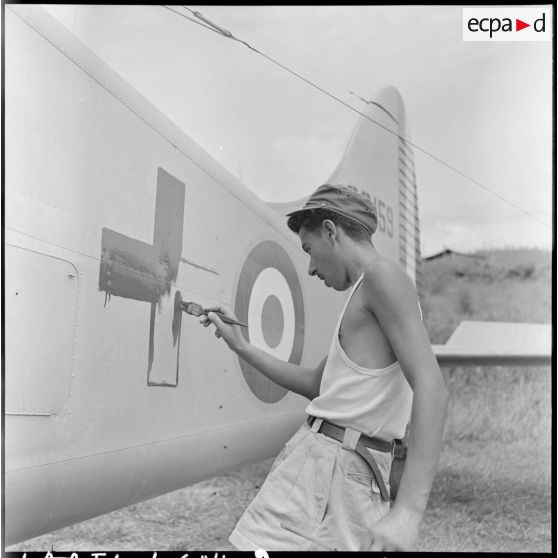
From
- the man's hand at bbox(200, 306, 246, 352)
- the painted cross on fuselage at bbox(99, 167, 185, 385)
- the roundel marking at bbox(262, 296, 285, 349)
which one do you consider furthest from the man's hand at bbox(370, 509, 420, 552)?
the roundel marking at bbox(262, 296, 285, 349)

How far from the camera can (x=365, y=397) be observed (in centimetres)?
114

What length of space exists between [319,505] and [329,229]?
1.65ft

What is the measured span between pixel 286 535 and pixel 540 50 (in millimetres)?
1242

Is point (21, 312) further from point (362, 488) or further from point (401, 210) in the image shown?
point (401, 210)

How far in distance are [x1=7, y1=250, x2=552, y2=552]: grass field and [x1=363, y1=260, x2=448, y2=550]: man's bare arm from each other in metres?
0.59

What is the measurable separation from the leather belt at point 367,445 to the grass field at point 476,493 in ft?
1.65

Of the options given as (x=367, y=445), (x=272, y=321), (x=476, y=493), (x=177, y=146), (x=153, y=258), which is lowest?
(x=476, y=493)

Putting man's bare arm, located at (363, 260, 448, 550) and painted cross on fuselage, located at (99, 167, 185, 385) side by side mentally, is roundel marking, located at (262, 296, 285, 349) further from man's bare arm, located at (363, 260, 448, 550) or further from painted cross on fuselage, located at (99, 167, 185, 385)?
man's bare arm, located at (363, 260, 448, 550)

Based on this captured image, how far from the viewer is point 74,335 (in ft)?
4.47

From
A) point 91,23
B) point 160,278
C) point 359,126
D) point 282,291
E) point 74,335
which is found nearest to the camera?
point 74,335

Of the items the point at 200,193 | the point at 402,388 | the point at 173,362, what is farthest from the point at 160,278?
the point at 402,388

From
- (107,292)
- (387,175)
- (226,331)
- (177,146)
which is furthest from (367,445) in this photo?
(387,175)

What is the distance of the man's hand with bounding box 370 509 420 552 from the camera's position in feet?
3.06

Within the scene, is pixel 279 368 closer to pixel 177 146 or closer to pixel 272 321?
pixel 177 146
